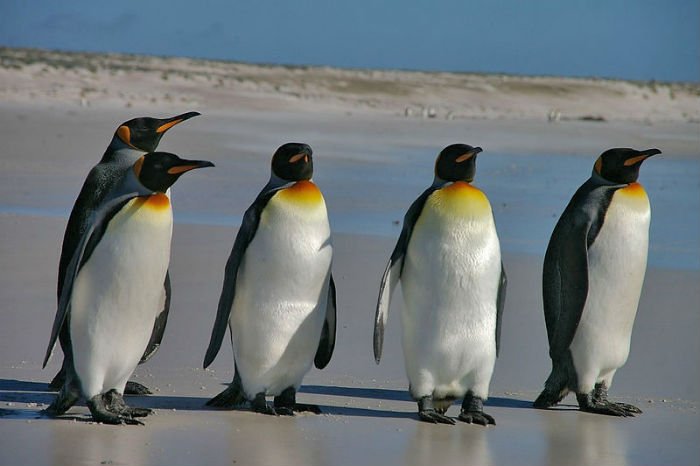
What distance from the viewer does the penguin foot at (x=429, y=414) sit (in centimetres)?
535

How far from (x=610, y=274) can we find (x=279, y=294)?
149 centimetres

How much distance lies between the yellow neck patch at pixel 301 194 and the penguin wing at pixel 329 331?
0.40m

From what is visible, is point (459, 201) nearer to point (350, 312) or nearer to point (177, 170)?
point (177, 170)

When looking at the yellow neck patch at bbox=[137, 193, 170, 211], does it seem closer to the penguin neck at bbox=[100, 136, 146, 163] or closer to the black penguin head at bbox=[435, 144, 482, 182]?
the penguin neck at bbox=[100, 136, 146, 163]

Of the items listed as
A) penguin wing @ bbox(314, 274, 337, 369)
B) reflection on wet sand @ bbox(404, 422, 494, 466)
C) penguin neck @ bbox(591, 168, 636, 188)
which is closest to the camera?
reflection on wet sand @ bbox(404, 422, 494, 466)

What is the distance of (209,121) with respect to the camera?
25047mm

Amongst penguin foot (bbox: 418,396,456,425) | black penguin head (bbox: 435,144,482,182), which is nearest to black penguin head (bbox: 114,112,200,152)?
black penguin head (bbox: 435,144,482,182)

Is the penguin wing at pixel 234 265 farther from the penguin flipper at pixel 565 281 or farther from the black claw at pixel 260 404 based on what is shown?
the penguin flipper at pixel 565 281

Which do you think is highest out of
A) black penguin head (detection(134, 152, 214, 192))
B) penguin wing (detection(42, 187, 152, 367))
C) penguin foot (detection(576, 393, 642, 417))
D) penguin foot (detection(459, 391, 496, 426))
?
black penguin head (detection(134, 152, 214, 192))

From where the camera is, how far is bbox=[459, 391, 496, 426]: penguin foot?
536 centimetres

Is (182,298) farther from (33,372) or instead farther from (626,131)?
(626,131)

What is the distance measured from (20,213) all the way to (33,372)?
17.4 feet

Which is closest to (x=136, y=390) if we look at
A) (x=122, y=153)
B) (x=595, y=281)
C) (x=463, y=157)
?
(x=122, y=153)

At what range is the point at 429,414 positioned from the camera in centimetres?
538
